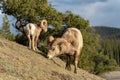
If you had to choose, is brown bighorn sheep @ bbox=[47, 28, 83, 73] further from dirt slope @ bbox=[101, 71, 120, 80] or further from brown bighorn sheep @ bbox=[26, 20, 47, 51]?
dirt slope @ bbox=[101, 71, 120, 80]

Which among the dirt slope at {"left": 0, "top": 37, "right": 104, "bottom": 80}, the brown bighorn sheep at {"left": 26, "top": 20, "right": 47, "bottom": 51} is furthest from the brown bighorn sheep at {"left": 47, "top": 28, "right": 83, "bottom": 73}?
the brown bighorn sheep at {"left": 26, "top": 20, "right": 47, "bottom": 51}

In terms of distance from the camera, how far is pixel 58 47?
2405 cm

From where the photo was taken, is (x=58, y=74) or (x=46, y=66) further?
(x=46, y=66)

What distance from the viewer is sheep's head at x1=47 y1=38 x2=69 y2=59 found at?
2398 centimetres

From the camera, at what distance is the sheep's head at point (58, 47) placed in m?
24.0

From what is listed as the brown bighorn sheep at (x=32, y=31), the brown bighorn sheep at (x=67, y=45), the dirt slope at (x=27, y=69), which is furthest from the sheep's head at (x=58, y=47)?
the brown bighorn sheep at (x=32, y=31)

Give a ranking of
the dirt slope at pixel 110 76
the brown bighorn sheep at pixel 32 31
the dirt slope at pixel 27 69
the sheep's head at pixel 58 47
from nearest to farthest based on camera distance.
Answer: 1. the dirt slope at pixel 27 69
2. the sheep's head at pixel 58 47
3. the brown bighorn sheep at pixel 32 31
4. the dirt slope at pixel 110 76

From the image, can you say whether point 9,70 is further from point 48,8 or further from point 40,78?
point 48,8

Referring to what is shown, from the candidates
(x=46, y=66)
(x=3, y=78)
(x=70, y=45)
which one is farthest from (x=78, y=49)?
(x=3, y=78)

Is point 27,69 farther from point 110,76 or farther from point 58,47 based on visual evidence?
point 110,76

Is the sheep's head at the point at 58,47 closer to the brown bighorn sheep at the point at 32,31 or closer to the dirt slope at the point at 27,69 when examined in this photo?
the dirt slope at the point at 27,69

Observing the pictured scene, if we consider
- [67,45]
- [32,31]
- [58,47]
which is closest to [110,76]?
[32,31]

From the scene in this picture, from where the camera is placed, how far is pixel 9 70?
711 inches

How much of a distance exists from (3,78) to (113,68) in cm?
6687
